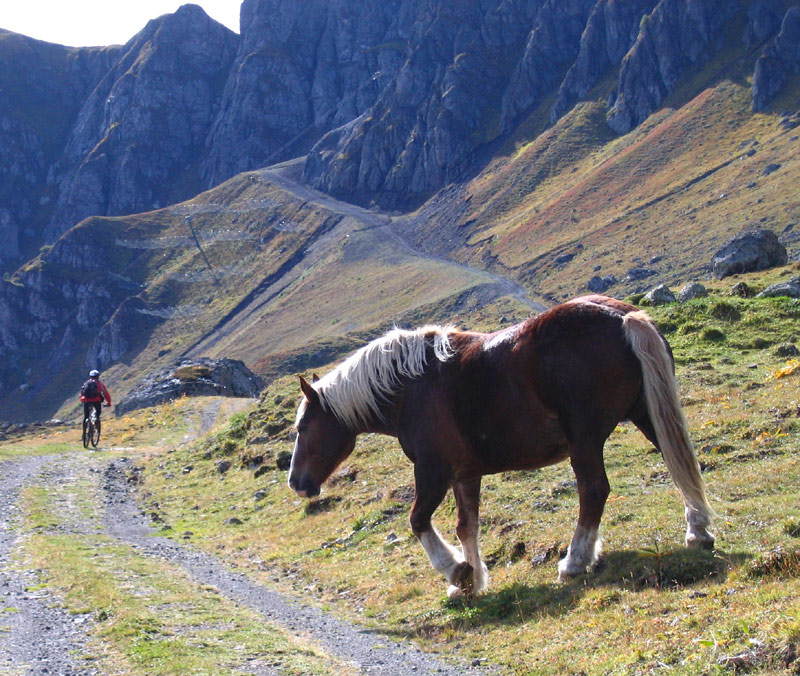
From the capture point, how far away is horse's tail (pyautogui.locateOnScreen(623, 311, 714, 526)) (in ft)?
28.8

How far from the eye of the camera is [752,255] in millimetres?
37625

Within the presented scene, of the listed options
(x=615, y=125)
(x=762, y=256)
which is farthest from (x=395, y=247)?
(x=762, y=256)

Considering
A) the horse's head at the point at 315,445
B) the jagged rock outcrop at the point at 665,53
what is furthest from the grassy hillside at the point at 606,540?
the jagged rock outcrop at the point at 665,53

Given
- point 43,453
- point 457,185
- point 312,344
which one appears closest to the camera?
point 43,453

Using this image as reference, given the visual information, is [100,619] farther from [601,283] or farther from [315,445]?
[601,283]

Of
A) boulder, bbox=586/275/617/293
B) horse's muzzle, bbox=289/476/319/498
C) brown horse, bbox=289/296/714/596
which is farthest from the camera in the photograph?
boulder, bbox=586/275/617/293

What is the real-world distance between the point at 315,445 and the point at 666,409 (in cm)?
512

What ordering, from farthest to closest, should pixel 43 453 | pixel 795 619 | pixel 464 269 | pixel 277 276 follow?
pixel 277 276 → pixel 464 269 → pixel 43 453 → pixel 795 619

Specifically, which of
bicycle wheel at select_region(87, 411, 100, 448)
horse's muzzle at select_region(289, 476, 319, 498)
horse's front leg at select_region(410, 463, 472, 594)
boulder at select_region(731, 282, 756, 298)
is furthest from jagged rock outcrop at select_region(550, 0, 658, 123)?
horse's front leg at select_region(410, 463, 472, 594)

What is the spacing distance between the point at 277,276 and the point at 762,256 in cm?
14569

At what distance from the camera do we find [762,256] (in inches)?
1483

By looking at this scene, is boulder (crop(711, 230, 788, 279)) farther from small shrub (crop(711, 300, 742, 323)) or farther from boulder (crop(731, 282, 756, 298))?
small shrub (crop(711, 300, 742, 323))

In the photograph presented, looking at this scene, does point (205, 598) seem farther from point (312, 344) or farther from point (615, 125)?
point (615, 125)

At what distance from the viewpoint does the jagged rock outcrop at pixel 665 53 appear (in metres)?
165
